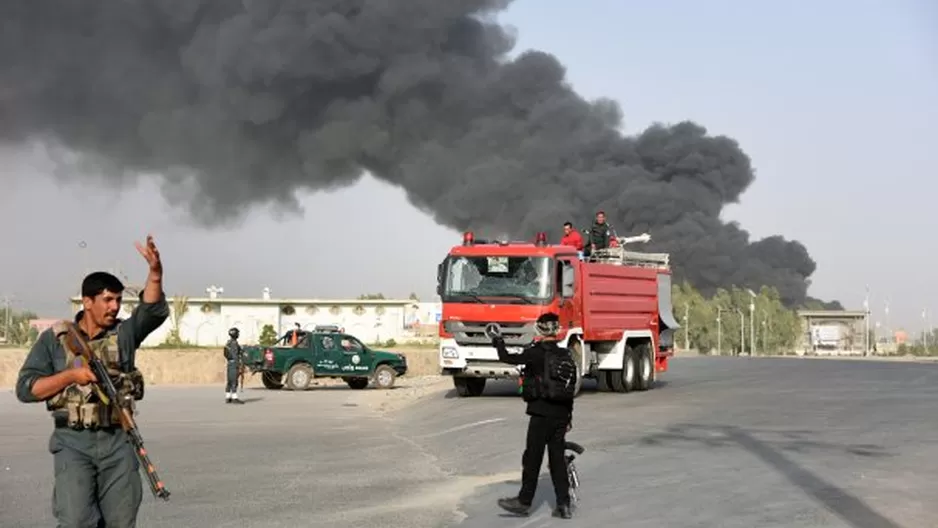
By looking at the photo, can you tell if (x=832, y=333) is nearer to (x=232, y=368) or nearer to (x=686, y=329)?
(x=686, y=329)

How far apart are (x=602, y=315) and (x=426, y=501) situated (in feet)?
42.2

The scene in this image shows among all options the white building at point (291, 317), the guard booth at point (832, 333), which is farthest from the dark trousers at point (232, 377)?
the guard booth at point (832, 333)

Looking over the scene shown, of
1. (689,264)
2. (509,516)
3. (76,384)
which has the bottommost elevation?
(509,516)

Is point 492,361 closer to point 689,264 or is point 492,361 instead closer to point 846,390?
point 846,390

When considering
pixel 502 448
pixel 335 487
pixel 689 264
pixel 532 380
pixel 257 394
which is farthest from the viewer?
pixel 689 264

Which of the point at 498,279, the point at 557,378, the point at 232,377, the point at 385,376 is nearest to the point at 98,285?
the point at 557,378

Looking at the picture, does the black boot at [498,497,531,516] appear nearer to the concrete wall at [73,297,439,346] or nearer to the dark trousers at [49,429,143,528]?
the dark trousers at [49,429,143,528]

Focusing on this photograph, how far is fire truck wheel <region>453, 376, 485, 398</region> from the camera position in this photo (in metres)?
23.9

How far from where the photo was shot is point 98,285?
20.1 feet

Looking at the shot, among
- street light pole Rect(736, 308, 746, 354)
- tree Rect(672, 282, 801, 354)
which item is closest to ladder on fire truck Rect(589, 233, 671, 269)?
tree Rect(672, 282, 801, 354)

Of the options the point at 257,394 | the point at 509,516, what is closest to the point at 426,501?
the point at 509,516

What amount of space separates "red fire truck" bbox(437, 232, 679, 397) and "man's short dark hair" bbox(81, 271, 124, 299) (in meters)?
15.3

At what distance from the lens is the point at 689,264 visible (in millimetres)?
70188

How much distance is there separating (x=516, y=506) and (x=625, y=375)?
15.0 m
